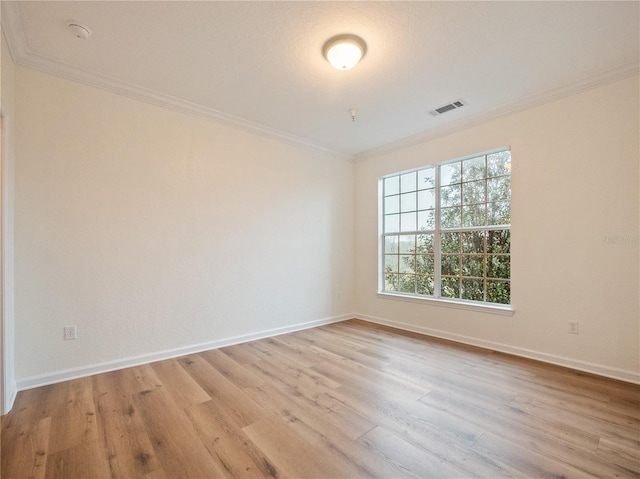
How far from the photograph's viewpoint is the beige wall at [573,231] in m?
2.63

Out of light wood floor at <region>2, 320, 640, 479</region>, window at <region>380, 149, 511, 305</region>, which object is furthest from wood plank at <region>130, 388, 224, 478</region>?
window at <region>380, 149, 511, 305</region>

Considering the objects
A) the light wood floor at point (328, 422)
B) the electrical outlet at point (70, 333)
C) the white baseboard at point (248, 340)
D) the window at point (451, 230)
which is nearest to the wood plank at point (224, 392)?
the light wood floor at point (328, 422)

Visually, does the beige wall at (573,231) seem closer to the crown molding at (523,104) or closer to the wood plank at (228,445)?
the crown molding at (523,104)

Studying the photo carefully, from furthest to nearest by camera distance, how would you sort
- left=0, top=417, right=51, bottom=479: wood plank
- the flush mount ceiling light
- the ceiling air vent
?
the ceiling air vent < the flush mount ceiling light < left=0, top=417, right=51, bottom=479: wood plank

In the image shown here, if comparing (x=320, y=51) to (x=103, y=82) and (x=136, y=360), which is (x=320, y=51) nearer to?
(x=103, y=82)

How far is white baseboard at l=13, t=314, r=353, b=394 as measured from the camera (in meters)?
2.51

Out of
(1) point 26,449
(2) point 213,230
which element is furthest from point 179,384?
(2) point 213,230

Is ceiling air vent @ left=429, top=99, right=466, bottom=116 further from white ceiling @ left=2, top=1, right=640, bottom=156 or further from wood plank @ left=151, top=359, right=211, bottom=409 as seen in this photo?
wood plank @ left=151, top=359, right=211, bottom=409

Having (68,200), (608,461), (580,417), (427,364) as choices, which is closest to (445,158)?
(427,364)

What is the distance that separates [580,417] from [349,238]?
11.5 ft

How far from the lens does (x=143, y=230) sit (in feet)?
10.0

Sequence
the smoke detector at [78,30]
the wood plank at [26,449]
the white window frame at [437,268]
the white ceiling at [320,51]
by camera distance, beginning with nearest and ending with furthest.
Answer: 1. the wood plank at [26,449]
2. the white ceiling at [320,51]
3. the smoke detector at [78,30]
4. the white window frame at [437,268]

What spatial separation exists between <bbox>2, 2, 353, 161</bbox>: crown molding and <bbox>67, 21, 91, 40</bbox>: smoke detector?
0.28m

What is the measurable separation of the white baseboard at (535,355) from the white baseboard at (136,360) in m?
1.66
